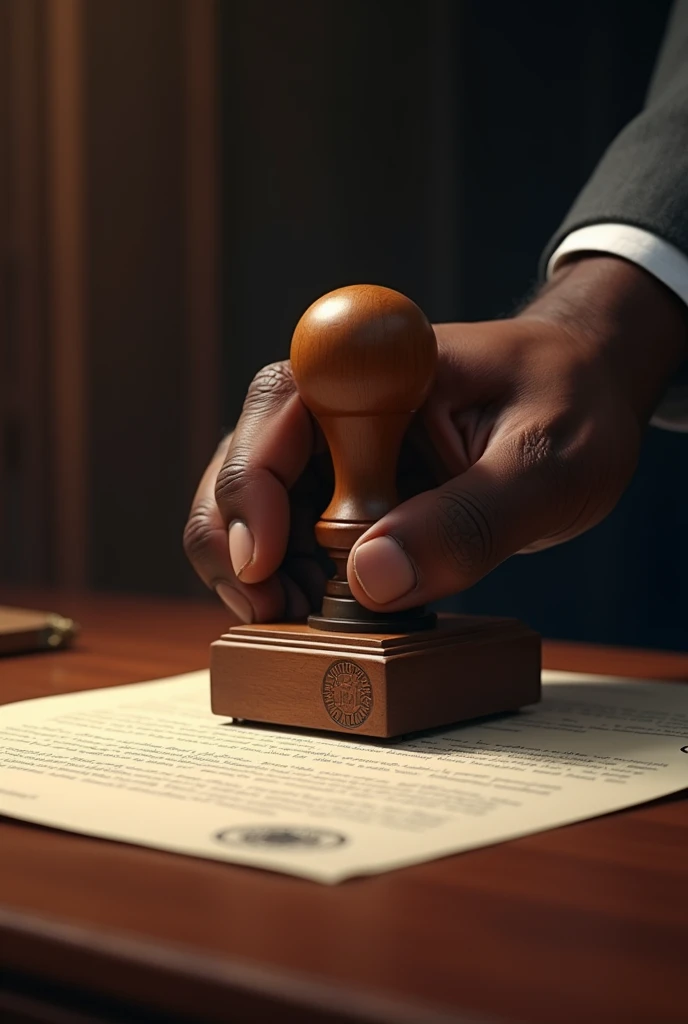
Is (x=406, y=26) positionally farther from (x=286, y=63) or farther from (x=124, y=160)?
(x=124, y=160)

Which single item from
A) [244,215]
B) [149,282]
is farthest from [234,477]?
[244,215]

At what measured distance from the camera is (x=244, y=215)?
2475 millimetres

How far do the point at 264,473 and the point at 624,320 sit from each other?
239mm

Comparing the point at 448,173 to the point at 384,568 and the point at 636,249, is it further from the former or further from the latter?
the point at 384,568

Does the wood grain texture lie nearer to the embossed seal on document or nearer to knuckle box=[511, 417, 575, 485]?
knuckle box=[511, 417, 575, 485]

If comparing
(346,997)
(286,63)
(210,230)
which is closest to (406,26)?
(286,63)

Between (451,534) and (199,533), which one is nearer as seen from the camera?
(451,534)

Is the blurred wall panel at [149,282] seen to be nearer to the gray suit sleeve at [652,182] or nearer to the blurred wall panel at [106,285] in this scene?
the blurred wall panel at [106,285]

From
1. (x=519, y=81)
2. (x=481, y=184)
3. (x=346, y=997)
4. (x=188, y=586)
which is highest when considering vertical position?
(x=519, y=81)

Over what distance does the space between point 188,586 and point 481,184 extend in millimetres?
950

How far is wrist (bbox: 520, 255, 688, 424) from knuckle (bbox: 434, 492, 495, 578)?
5.9 inches

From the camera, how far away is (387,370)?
0.58 metres

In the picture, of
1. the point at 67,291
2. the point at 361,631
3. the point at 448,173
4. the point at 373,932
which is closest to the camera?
the point at 373,932

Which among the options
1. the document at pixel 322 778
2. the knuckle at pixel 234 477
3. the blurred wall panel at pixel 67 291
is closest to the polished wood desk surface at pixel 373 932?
the document at pixel 322 778
